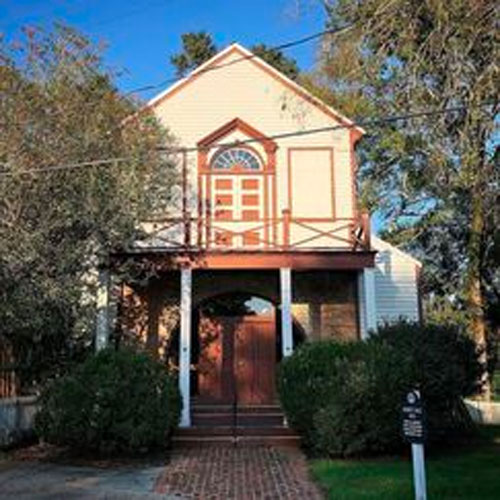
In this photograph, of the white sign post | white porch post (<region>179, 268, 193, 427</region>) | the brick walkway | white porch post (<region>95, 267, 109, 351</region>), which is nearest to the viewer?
the white sign post

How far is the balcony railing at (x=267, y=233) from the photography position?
58.9 feet

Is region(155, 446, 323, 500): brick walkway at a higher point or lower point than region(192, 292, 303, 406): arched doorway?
lower

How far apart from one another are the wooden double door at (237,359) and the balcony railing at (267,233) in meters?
2.27

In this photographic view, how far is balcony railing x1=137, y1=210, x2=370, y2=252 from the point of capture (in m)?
17.9

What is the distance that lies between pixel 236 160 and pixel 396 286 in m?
5.66

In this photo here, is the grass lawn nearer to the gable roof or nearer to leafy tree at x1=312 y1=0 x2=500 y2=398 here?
leafy tree at x1=312 y1=0 x2=500 y2=398

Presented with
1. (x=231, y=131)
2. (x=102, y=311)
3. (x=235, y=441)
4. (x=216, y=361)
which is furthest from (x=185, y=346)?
(x=231, y=131)

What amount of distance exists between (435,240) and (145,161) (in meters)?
16.5

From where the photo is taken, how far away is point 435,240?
29203 millimetres

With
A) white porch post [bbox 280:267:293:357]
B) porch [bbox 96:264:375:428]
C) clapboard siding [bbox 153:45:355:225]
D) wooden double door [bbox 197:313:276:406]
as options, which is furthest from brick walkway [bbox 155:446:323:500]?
clapboard siding [bbox 153:45:355:225]

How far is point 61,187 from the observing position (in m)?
13.3

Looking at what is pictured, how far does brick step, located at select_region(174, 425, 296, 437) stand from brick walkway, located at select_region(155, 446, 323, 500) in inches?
29.7

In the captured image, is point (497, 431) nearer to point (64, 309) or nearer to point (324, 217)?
point (324, 217)

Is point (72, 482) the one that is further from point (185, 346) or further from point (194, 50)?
point (194, 50)
